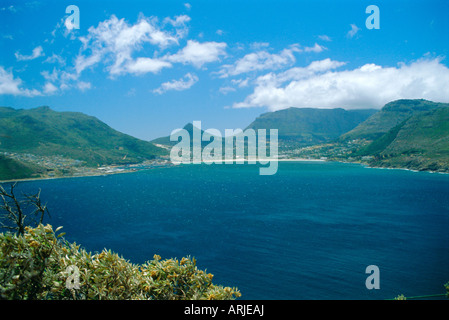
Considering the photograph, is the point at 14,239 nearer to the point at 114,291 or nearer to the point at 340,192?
the point at 114,291

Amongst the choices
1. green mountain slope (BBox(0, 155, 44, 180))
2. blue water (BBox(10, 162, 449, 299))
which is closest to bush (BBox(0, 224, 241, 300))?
blue water (BBox(10, 162, 449, 299))

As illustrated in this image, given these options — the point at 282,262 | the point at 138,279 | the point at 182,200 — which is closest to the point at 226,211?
the point at 182,200

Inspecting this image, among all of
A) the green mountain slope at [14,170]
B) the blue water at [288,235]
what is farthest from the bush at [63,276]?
the green mountain slope at [14,170]

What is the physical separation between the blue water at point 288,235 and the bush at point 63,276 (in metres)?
28.1

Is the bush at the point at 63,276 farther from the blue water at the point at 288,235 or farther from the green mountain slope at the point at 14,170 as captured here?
the green mountain slope at the point at 14,170

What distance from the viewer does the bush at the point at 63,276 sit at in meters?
10.7

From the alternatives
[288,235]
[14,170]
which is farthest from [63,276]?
[14,170]

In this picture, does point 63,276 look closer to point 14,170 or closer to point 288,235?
point 288,235

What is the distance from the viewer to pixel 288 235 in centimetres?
6550

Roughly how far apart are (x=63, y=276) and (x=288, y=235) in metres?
60.0

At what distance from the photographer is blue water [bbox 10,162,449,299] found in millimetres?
43188

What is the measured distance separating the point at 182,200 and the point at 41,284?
106452mm

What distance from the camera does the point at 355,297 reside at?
38.3 metres

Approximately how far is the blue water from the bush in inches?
1105
